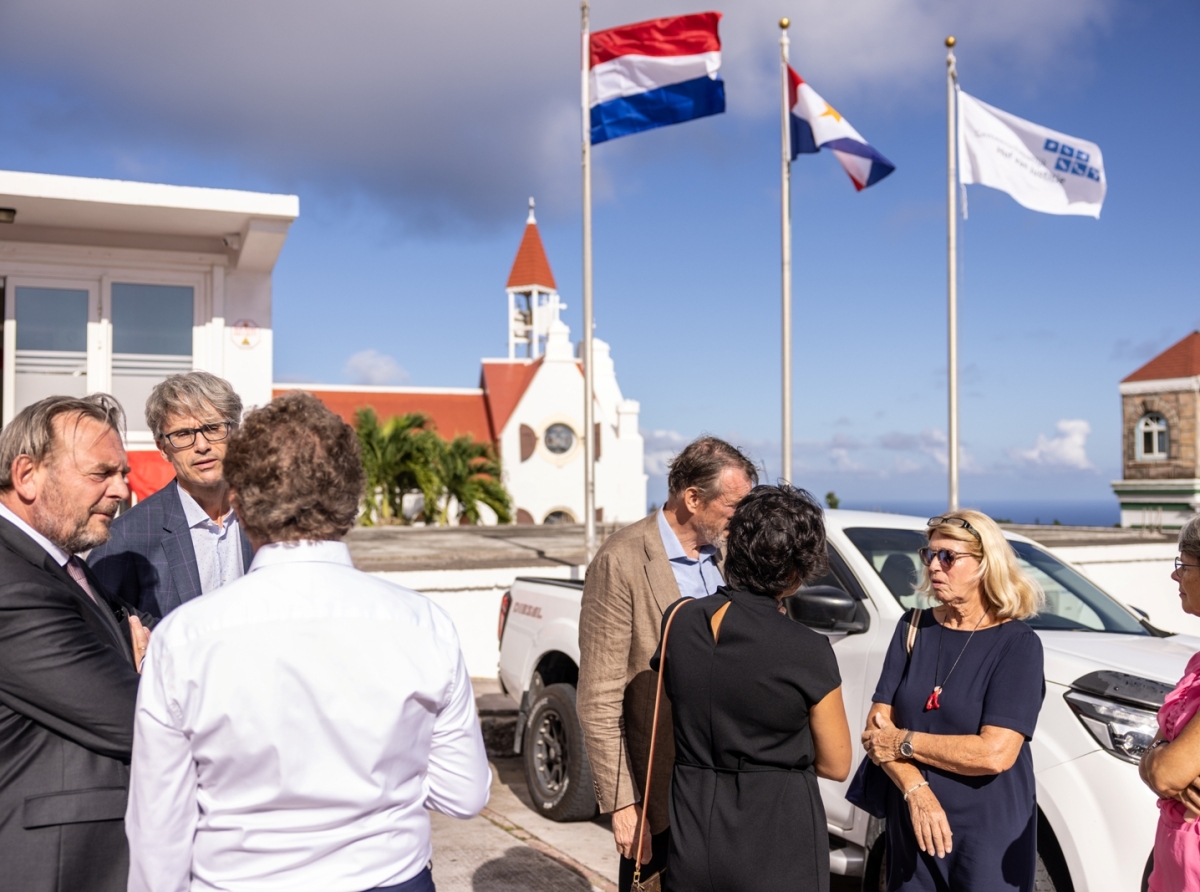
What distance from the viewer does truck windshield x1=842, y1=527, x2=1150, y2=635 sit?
4.73m

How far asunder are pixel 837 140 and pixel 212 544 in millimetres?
11241

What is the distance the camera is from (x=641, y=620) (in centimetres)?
332

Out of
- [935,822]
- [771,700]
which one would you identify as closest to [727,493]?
[771,700]

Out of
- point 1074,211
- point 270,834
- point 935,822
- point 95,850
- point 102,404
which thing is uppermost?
point 1074,211

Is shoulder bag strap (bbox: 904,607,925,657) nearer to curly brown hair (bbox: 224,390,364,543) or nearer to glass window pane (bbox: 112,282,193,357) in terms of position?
curly brown hair (bbox: 224,390,364,543)

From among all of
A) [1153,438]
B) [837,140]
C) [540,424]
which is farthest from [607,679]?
[1153,438]

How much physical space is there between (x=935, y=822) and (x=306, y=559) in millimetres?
2132

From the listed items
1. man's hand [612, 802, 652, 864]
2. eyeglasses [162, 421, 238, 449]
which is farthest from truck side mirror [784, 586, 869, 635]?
eyeglasses [162, 421, 238, 449]

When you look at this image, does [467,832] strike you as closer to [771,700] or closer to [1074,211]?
[771,700]

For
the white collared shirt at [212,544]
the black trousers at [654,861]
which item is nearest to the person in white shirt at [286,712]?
the black trousers at [654,861]

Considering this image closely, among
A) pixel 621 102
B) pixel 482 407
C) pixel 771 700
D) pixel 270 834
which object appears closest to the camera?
pixel 270 834

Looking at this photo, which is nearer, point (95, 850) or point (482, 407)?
point (95, 850)

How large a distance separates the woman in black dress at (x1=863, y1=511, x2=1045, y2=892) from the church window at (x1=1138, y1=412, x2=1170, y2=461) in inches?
1700

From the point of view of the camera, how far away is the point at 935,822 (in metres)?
2.94
